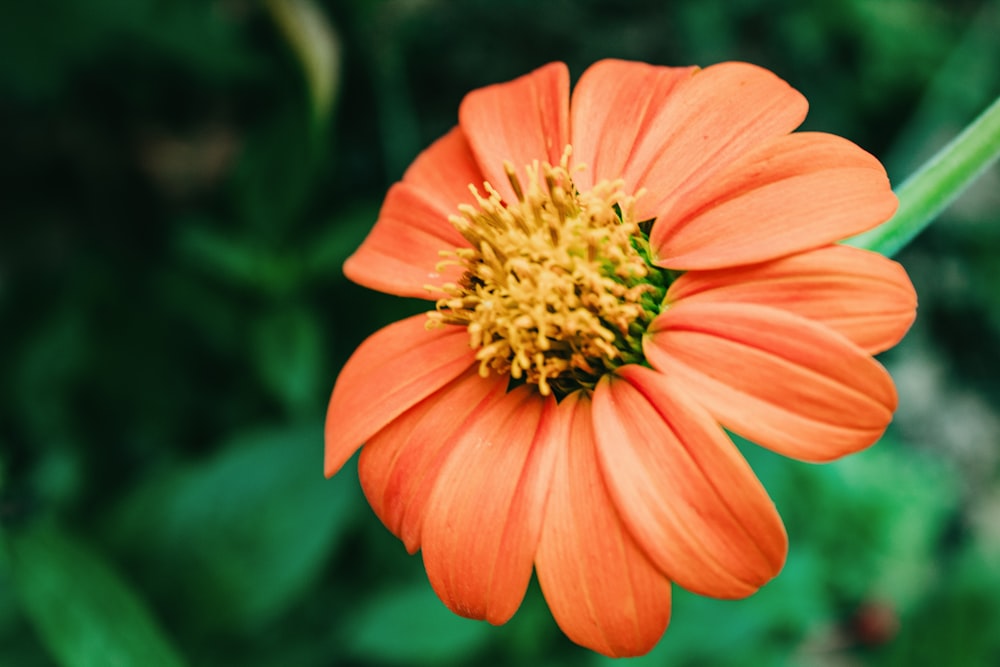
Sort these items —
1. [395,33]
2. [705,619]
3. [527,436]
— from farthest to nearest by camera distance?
[395,33] → [705,619] → [527,436]

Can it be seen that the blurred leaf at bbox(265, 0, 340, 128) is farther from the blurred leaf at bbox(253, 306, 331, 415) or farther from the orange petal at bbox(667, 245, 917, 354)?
the orange petal at bbox(667, 245, 917, 354)

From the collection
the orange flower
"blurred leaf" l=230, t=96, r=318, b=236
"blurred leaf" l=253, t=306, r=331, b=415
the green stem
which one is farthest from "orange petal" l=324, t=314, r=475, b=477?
"blurred leaf" l=230, t=96, r=318, b=236

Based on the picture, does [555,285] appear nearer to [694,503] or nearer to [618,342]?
[618,342]

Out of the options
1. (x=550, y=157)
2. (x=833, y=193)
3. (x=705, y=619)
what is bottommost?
(x=705, y=619)

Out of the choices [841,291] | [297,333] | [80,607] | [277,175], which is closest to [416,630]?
[80,607]

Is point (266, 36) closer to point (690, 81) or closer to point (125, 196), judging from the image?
point (125, 196)

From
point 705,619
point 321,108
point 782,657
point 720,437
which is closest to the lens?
point 720,437

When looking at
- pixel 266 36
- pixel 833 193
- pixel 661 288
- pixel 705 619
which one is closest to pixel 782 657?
pixel 705 619
